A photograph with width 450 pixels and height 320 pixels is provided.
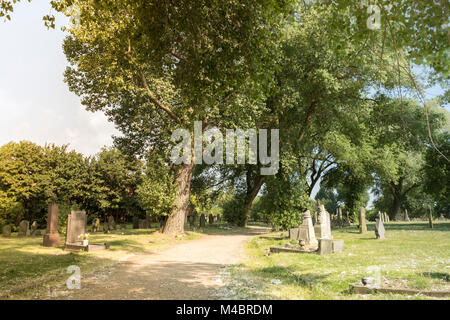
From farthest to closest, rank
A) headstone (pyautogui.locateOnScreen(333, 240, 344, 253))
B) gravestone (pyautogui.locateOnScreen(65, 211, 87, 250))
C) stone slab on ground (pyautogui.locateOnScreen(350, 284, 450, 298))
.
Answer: gravestone (pyautogui.locateOnScreen(65, 211, 87, 250)), headstone (pyautogui.locateOnScreen(333, 240, 344, 253)), stone slab on ground (pyautogui.locateOnScreen(350, 284, 450, 298))

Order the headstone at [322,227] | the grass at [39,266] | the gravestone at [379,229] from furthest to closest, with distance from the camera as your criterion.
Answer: the gravestone at [379,229]
the headstone at [322,227]
the grass at [39,266]

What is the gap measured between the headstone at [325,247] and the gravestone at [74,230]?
1067 centimetres

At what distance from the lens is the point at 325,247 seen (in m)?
12.5

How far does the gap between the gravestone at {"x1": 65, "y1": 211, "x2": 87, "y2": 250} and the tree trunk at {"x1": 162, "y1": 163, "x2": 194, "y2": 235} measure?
22.1ft

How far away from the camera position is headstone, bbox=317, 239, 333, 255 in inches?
486

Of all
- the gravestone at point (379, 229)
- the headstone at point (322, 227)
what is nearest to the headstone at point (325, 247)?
the headstone at point (322, 227)

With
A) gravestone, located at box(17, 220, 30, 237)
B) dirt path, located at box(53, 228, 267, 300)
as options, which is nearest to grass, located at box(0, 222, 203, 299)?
dirt path, located at box(53, 228, 267, 300)

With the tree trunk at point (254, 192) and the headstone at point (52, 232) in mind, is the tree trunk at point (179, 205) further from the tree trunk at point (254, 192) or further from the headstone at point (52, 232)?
the tree trunk at point (254, 192)

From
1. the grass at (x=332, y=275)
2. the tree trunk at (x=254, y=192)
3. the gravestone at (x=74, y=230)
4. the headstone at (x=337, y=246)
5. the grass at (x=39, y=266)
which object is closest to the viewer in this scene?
the grass at (x=332, y=275)

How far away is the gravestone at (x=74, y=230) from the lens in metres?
14.2

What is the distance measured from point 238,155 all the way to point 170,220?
6.67 m

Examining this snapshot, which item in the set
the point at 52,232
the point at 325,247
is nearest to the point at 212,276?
the point at 325,247

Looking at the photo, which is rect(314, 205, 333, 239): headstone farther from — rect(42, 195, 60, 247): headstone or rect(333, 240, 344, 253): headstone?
rect(42, 195, 60, 247): headstone
